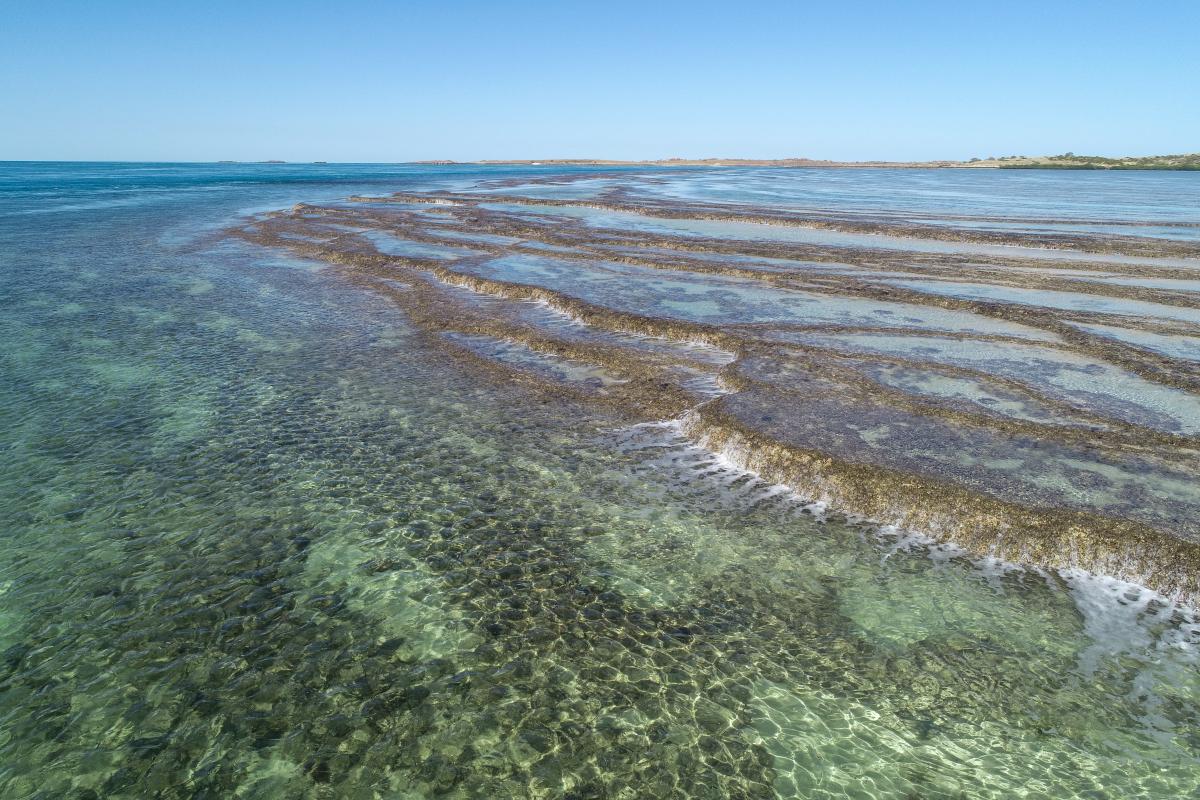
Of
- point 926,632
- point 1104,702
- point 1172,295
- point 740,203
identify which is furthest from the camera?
point 740,203

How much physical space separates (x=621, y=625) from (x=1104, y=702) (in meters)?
5.29

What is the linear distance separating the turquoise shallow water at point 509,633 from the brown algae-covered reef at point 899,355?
0.95 metres

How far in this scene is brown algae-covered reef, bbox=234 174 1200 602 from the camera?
1022 centimetres

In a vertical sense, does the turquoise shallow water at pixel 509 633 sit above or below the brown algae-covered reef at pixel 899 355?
below

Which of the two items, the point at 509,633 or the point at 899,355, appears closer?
the point at 509,633

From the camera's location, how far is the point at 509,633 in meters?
7.78

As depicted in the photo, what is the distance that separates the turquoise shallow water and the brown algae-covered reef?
0.95m

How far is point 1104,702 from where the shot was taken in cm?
688

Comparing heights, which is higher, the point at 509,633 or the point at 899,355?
the point at 899,355

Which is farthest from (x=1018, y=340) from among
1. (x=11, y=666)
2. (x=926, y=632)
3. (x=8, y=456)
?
(x=8, y=456)

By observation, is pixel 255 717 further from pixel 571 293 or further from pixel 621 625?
pixel 571 293

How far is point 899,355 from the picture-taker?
17.8 meters

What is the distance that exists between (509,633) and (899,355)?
47.1ft

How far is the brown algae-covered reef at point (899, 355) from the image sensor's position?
33.5ft
